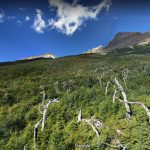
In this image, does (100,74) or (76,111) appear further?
(100,74)

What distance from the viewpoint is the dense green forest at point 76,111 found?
180ft

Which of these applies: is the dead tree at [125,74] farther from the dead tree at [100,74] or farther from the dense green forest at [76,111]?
the dead tree at [100,74]

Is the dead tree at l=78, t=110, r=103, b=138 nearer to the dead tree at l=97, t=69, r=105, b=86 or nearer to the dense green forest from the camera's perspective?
the dense green forest

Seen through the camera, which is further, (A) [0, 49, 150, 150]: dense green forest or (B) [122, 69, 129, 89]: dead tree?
(B) [122, 69, 129, 89]: dead tree

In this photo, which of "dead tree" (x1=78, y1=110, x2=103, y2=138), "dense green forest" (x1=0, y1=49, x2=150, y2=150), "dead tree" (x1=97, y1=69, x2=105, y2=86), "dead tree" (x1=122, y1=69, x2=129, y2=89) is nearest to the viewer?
"dense green forest" (x1=0, y1=49, x2=150, y2=150)

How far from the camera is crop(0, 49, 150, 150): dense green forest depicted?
180 ft

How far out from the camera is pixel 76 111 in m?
72.8

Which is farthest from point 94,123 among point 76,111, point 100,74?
point 100,74

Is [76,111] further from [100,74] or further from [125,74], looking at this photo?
[100,74]

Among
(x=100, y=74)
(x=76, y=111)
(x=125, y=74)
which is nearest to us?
(x=76, y=111)

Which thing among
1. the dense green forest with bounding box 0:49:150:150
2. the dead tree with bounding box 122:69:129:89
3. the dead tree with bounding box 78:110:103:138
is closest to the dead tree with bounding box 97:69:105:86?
the dense green forest with bounding box 0:49:150:150

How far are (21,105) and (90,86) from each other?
75.0 feet

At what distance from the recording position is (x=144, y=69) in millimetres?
107438

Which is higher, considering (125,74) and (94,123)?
(125,74)
